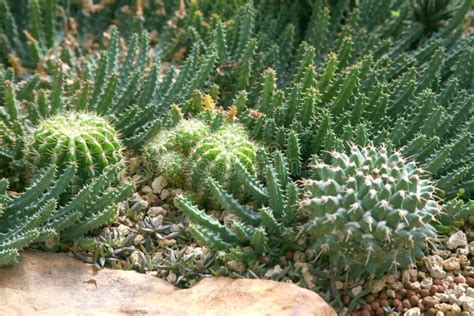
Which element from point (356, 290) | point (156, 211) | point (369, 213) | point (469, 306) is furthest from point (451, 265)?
point (156, 211)

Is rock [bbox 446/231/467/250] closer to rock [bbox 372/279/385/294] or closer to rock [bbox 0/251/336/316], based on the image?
rock [bbox 372/279/385/294]

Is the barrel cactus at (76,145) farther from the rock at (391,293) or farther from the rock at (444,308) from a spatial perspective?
the rock at (444,308)

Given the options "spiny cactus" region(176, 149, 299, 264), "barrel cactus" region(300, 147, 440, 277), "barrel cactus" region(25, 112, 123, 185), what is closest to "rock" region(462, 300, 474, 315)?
"barrel cactus" region(300, 147, 440, 277)

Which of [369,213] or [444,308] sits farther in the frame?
[444,308]

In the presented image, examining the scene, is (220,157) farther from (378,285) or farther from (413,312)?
(413,312)

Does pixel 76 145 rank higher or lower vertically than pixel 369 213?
lower

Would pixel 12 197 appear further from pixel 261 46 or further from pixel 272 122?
pixel 261 46
